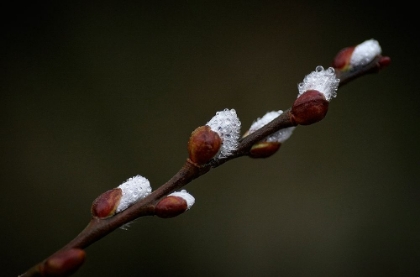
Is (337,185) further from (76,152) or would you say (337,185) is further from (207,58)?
(76,152)

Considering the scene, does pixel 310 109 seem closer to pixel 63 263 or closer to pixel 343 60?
pixel 343 60

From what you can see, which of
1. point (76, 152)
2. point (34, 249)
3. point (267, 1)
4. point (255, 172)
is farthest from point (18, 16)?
point (255, 172)

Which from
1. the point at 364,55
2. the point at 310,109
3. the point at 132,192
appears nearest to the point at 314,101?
the point at 310,109

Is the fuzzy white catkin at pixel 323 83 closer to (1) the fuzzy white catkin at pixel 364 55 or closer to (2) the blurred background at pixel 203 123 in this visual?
(1) the fuzzy white catkin at pixel 364 55

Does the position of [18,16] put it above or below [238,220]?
above

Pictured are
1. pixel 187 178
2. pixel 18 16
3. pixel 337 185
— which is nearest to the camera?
pixel 187 178

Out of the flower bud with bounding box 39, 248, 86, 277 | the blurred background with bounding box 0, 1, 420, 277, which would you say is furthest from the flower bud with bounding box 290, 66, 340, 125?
the blurred background with bounding box 0, 1, 420, 277

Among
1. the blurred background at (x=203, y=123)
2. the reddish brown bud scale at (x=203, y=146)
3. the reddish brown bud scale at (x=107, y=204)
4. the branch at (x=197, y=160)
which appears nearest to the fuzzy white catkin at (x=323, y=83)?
the branch at (x=197, y=160)
